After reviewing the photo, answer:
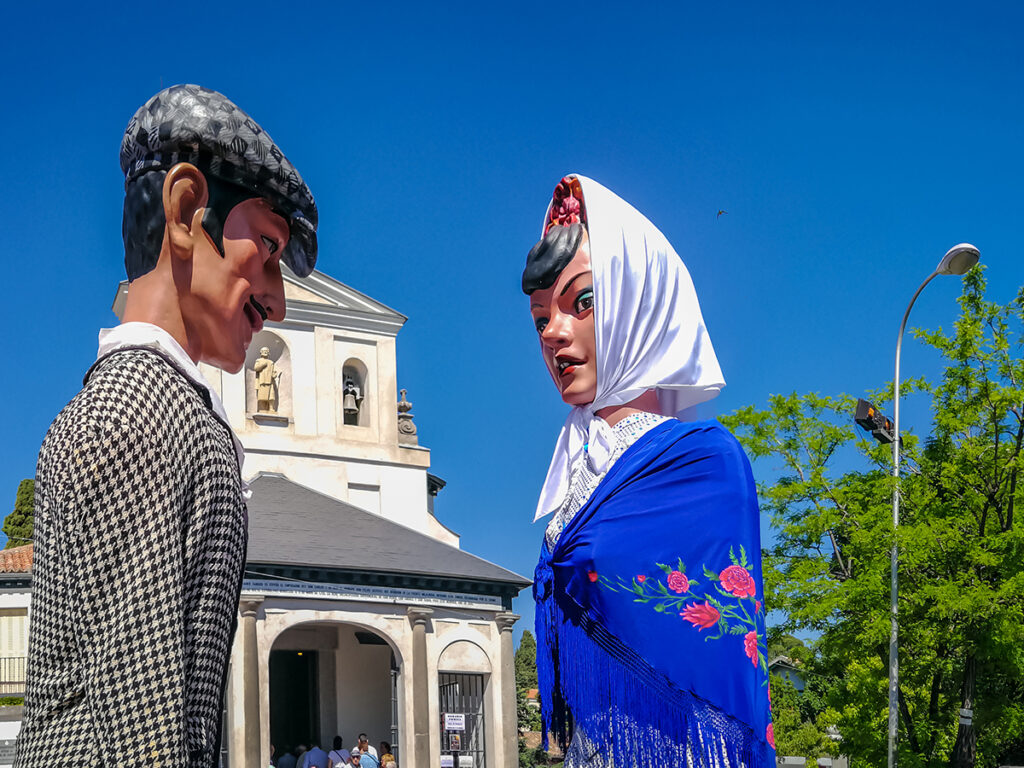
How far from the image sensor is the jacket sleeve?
93.4 inches

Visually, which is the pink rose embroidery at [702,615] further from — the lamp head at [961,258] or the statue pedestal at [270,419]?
the statue pedestal at [270,419]

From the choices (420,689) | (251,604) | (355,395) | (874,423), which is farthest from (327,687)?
(874,423)

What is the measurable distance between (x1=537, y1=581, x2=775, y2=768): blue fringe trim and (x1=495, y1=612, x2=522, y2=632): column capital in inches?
940

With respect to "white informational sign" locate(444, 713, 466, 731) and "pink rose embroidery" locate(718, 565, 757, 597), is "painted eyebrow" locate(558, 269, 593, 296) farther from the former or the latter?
"white informational sign" locate(444, 713, 466, 731)

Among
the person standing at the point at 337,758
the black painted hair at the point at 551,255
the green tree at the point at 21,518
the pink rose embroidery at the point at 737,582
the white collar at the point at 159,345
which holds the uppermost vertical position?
the green tree at the point at 21,518

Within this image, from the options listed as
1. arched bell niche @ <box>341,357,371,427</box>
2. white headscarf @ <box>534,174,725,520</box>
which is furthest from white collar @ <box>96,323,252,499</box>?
arched bell niche @ <box>341,357,371,427</box>

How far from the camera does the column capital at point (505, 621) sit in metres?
28.0

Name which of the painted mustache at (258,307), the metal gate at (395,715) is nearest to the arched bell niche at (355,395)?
the metal gate at (395,715)

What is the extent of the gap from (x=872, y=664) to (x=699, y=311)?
1711 centimetres

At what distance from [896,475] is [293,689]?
15314 millimetres

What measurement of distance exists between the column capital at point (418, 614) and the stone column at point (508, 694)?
6.00 ft

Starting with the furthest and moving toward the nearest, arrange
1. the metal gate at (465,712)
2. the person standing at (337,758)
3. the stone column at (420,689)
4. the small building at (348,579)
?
the metal gate at (465,712), the stone column at (420,689), the small building at (348,579), the person standing at (337,758)

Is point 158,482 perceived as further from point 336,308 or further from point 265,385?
point 336,308

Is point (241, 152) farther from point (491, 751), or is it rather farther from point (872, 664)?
point (491, 751)
